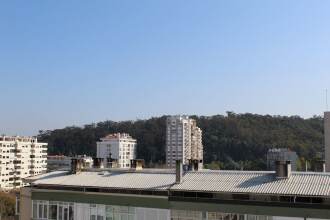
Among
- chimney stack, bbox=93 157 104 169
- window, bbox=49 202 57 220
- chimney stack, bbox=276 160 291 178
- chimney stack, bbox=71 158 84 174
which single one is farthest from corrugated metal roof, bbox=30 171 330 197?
chimney stack, bbox=93 157 104 169

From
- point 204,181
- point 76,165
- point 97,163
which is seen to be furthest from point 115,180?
point 97,163

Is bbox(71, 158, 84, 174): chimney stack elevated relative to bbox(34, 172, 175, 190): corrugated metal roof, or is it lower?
elevated

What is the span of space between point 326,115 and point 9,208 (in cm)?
7235

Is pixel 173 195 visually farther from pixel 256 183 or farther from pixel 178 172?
pixel 256 183

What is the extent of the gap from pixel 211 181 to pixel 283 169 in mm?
4279

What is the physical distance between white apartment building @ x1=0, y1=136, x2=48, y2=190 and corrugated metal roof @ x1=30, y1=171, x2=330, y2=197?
131034 millimetres

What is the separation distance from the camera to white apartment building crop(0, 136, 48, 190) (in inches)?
6521

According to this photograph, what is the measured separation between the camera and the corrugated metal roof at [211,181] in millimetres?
25641

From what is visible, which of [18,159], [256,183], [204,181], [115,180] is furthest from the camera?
[18,159]

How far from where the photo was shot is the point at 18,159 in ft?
573

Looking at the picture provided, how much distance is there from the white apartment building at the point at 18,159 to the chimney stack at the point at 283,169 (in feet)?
462

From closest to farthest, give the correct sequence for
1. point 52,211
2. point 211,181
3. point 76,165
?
point 211,181
point 52,211
point 76,165

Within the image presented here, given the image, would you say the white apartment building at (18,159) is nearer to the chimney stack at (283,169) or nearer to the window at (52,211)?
the window at (52,211)

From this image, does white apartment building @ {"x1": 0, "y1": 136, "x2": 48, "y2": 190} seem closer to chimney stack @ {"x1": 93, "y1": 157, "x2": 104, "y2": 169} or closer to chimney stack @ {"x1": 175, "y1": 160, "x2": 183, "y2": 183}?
chimney stack @ {"x1": 93, "y1": 157, "x2": 104, "y2": 169}
